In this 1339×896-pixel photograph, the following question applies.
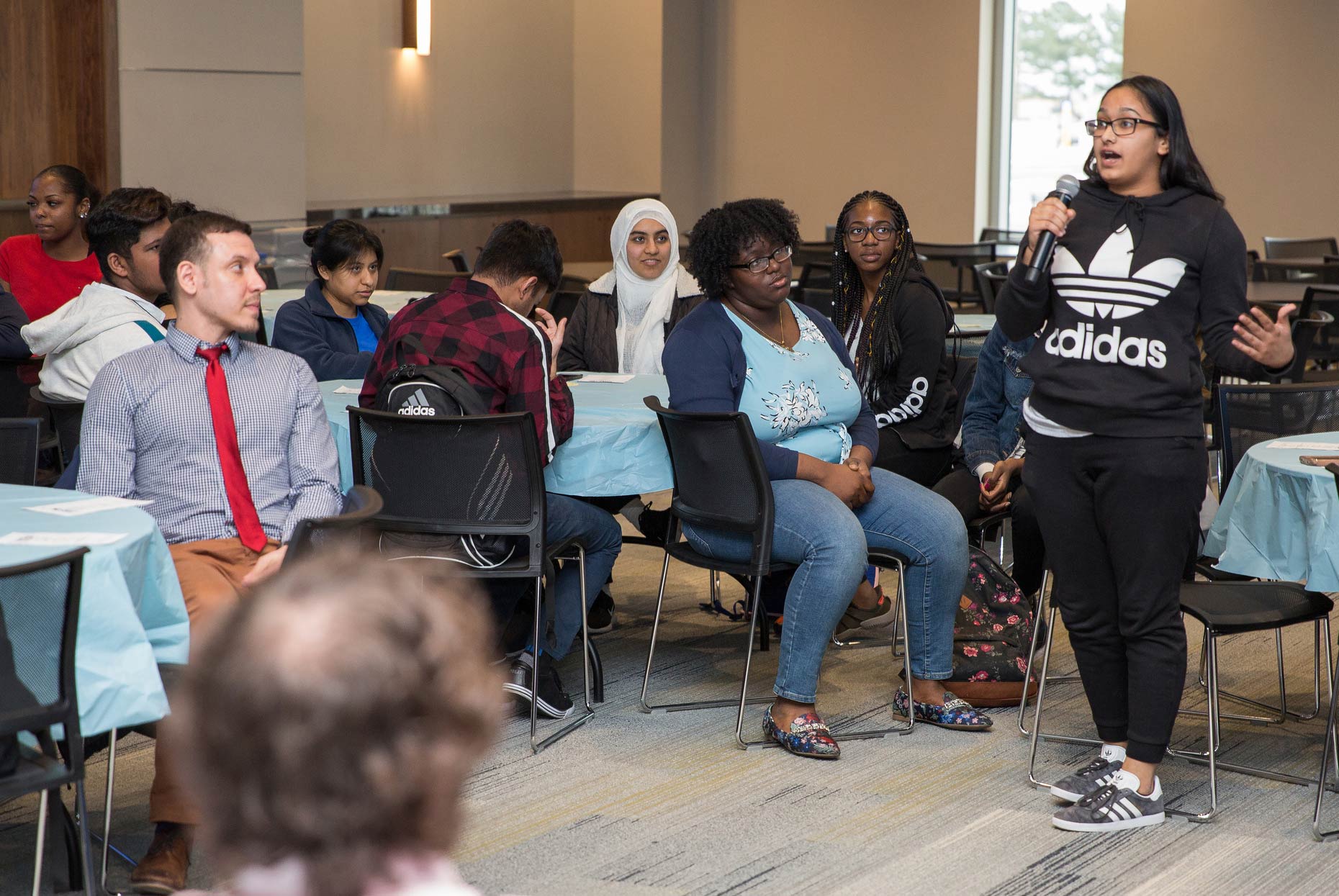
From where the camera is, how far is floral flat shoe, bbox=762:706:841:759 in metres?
3.32

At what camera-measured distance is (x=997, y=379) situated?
13.3 feet

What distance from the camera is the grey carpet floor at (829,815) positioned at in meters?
2.69

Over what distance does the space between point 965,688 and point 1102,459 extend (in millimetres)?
1040

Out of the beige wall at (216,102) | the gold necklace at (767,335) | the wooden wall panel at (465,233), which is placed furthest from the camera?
the wooden wall panel at (465,233)

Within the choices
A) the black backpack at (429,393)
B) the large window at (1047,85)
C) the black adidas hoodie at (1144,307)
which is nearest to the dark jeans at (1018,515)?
the black adidas hoodie at (1144,307)

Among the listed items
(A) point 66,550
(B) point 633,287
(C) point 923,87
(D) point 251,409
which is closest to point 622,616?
(B) point 633,287

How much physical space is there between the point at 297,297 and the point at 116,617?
3.95 m

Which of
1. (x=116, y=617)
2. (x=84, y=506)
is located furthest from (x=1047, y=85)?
(x=116, y=617)

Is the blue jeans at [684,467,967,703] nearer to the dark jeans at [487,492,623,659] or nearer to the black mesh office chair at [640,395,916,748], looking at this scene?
the black mesh office chair at [640,395,916,748]

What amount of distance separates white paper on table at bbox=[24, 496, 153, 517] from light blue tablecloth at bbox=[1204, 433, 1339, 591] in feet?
7.39

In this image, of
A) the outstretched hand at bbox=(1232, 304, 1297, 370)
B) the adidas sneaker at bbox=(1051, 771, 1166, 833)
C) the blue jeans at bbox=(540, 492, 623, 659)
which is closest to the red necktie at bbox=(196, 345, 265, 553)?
the blue jeans at bbox=(540, 492, 623, 659)

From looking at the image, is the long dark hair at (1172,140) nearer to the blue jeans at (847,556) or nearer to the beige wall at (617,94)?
the blue jeans at (847,556)

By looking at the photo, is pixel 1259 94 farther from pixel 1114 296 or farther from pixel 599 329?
pixel 1114 296

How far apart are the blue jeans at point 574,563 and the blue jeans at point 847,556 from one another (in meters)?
0.22
